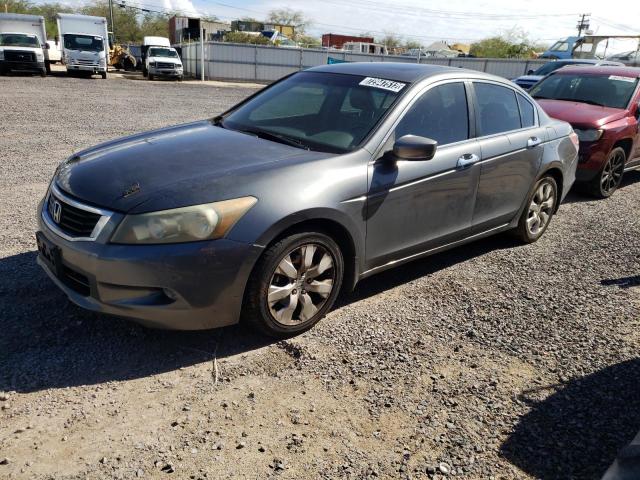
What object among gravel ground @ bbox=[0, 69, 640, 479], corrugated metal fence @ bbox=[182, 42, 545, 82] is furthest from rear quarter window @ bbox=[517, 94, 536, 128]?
corrugated metal fence @ bbox=[182, 42, 545, 82]

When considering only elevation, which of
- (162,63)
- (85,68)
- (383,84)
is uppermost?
(383,84)

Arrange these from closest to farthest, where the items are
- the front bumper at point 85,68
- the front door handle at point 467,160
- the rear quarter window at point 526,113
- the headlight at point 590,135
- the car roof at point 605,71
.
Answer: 1. the front door handle at point 467,160
2. the rear quarter window at point 526,113
3. the headlight at point 590,135
4. the car roof at point 605,71
5. the front bumper at point 85,68

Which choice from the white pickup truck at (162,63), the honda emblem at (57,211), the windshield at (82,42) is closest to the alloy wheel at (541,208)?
the honda emblem at (57,211)

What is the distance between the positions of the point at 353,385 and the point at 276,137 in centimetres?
186

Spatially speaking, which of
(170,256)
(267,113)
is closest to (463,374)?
(170,256)

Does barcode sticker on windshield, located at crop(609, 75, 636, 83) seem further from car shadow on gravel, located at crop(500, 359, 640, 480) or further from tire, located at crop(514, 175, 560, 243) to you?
car shadow on gravel, located at crop(500, 359, 640, 480)

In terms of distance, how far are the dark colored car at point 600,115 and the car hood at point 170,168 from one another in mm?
5220

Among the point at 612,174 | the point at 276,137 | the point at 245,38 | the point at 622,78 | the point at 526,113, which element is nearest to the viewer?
the point at 276,137

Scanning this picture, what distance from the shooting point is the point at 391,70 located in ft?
Result: 14.3

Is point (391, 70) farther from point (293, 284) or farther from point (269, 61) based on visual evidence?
point (269, 61)

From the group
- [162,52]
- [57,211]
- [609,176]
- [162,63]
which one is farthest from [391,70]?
[162,52]

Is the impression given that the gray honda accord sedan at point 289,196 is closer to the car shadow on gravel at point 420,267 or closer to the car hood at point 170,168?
the car hood at point 170,168

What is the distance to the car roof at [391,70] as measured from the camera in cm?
417

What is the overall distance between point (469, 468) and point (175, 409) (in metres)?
1.47
